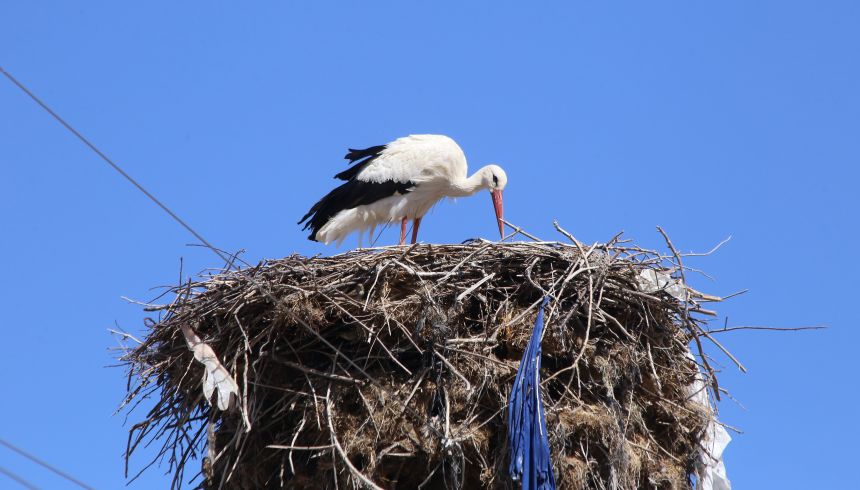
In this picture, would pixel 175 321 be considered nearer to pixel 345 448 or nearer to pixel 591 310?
pixel 345 448

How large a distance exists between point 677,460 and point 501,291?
1.36 m

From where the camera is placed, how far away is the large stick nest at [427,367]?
644 cm

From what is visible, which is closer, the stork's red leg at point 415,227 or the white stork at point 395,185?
the white stork at point 395,185

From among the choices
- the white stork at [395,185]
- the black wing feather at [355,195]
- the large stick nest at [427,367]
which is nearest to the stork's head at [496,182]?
the white stork at [395,185]

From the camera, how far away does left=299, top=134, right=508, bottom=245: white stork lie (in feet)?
31.8

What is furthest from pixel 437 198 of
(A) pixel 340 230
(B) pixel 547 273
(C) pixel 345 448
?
(C) pixel 345 448

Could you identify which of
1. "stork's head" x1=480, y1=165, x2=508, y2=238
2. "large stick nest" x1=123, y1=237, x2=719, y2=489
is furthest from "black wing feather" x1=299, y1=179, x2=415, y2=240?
"large stick nest" x1=123, y1=237, x2=719, y2=489

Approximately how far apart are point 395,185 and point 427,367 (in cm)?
333

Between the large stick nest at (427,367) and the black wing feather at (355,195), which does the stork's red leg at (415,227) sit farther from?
the large stick nest at (427,367)

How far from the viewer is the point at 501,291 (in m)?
6.86

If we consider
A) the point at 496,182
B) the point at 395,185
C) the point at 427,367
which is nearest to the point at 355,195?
the point at 395,185

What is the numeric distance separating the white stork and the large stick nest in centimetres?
277

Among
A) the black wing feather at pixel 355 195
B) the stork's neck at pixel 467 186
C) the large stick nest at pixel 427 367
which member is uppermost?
the stork's neck at pixel 467 186

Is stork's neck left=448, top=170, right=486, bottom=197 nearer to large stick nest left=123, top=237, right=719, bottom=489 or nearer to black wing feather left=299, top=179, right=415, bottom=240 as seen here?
black wing feather left=299, top=179, right=415, bottom=240
